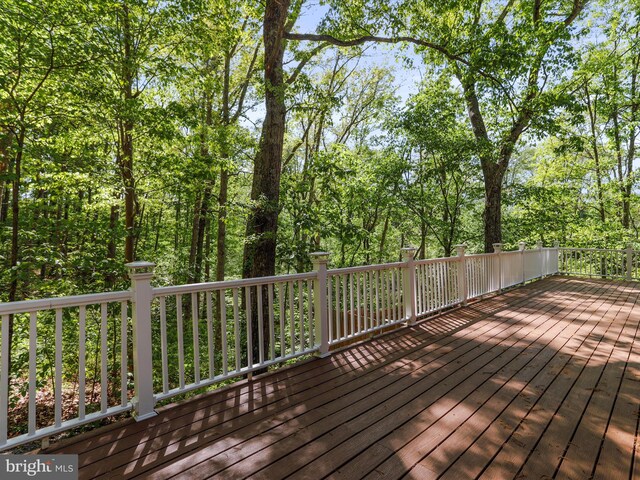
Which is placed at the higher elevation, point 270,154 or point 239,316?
point 270,154

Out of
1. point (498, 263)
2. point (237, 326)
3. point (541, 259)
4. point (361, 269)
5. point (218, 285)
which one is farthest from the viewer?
point (541, 259)

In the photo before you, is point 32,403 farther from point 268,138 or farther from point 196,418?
point 268,138

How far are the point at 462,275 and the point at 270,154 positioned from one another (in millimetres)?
3723

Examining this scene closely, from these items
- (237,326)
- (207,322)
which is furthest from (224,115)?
(237,326)

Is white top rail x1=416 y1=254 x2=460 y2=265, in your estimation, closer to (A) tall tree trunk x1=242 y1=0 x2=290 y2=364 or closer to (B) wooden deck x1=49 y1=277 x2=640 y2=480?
(B) wooden deck x1=49 y1=277 x2=640 y2=480

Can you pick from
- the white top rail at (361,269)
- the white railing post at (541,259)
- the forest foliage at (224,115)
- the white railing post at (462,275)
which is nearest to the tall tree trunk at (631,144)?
the forest foliage at (224,115)

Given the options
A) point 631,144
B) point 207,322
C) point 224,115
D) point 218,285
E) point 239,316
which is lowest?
point 239,316

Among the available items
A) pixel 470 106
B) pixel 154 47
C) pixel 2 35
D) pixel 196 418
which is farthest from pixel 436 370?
pixel 470 106

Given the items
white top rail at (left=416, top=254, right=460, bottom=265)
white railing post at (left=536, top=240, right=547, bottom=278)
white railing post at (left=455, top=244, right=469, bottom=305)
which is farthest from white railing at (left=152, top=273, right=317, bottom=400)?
white railing post at (left=536, top=240, right=547, bottom=278)

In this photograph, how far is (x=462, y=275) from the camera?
18.1 ft

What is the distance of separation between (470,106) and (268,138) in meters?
6.58

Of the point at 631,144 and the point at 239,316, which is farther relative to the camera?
the point at 631,144

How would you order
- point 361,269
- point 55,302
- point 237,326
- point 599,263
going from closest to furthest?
point 55,302
point 237,326
point 361,269
point 599,263

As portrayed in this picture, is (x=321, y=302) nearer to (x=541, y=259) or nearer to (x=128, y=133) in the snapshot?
(x=128, y=133)
